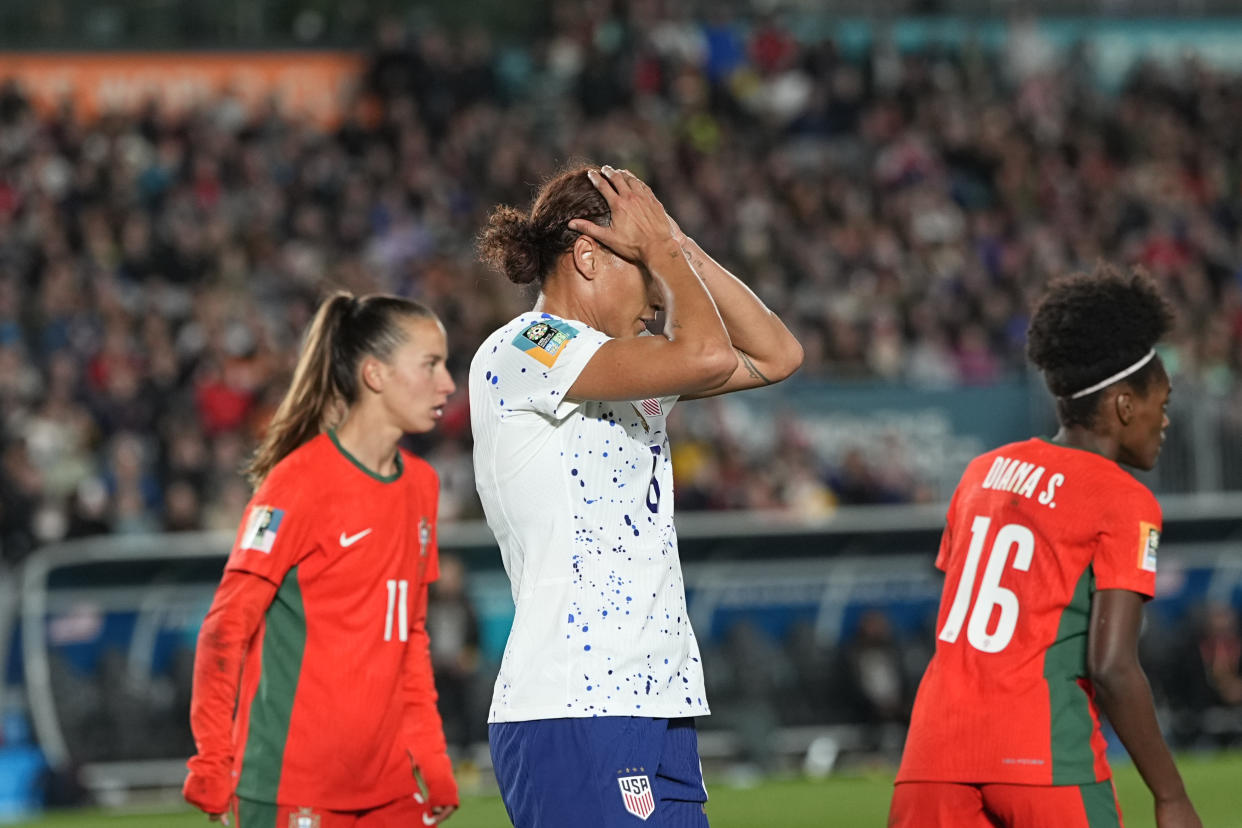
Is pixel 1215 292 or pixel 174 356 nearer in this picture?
pixel 174 356

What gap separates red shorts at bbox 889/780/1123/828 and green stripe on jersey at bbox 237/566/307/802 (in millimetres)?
1758

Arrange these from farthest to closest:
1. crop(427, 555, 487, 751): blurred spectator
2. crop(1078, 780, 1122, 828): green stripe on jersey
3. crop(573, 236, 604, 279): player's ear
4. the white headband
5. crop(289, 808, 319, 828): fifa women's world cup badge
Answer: crop(427, 555, 487, 751): blurred spectator → crop(289, 808, 319, 828): fifa women's world cup badge → the white headband → crop(1078, 780, 1122, 828): green stripe on jersey → crop(573, 236, 604, 279): player's ear

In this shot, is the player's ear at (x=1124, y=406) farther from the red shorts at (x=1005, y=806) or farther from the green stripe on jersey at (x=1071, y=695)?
the red shorts at (x=1005, y=806)

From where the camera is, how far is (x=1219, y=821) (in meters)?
9.69

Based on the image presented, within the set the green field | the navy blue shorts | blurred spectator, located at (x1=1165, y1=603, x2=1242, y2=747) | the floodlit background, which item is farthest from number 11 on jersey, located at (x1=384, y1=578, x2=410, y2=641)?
blurred spectator, located at (x1=1165, y1=603, x2=1242, y2=747)

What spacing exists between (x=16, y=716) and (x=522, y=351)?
9956 mm

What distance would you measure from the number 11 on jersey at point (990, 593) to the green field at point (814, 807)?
19.9 ft

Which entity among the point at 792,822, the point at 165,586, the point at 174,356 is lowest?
the point at 792,822

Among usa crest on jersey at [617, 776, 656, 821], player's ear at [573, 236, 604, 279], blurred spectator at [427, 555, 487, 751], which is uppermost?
player's ear at [573, 236, 604, 279]

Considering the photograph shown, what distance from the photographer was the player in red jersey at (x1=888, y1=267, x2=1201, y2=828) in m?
4.05

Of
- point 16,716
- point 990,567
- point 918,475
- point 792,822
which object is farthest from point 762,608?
point 990,567

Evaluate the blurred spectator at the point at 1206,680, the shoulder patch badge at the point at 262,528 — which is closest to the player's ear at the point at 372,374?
the shoulder patch badge at the point at 262,528

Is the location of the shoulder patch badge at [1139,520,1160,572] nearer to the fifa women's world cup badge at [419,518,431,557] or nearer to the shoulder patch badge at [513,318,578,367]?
the shoulder patch badge at [513,318,578,367]

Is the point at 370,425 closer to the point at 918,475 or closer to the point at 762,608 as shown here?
the point at 762,608
